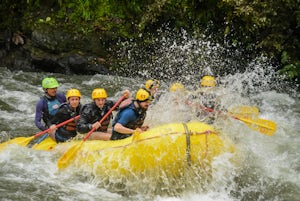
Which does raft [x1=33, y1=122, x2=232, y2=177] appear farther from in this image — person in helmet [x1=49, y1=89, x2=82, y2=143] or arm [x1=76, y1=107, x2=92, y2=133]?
person in helmet [x1=49, y1=89, x2=82, y2=143]

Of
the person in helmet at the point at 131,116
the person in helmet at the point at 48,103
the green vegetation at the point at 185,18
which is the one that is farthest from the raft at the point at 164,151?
the green vegetation at the point at 185,18

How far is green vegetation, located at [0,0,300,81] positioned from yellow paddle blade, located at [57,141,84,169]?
633cm

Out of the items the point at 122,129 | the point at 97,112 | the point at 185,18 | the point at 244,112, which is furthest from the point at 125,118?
the point at 185,18

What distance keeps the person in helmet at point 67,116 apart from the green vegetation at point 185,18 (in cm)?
556

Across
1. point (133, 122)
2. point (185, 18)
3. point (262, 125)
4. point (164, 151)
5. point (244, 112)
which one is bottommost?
point (164, 151)

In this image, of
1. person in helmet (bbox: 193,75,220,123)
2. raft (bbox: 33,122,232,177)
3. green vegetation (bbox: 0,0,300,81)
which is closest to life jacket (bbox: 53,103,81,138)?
raft (bbox: 33,122,232,177)

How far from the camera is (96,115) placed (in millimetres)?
7113

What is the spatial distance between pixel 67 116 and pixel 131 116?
4.02 feet

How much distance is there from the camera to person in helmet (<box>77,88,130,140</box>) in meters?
6.93

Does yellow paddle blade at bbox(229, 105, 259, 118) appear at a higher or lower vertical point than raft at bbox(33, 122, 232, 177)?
higher

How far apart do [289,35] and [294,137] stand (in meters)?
4.33

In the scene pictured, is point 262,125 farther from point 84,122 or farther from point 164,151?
point 84,122

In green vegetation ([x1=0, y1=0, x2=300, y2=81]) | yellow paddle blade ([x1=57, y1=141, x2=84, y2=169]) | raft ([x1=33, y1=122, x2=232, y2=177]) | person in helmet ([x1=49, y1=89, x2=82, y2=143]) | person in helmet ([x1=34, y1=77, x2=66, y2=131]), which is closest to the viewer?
raft ([x1=33, y1=122, x2=232, y2=177])

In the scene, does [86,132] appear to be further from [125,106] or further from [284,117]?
[284,117]
